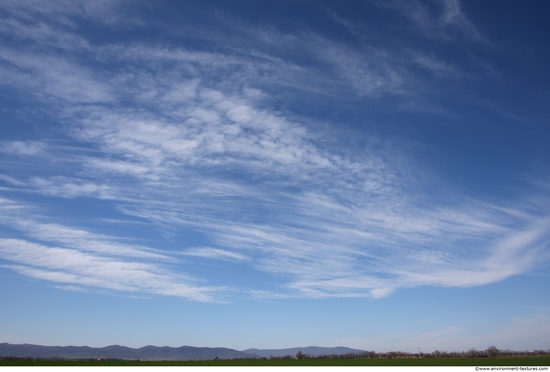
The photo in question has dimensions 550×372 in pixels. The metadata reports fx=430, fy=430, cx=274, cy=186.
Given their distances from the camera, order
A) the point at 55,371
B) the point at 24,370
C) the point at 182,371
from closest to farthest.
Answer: the point at 55,371 < the point at 24,370 < the point at 182,371

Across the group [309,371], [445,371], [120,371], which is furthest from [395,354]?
[120,371]

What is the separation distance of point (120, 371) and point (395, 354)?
149400 millimetres

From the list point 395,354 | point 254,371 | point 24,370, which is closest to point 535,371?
point 254,371

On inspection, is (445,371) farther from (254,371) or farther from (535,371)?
(254,371)

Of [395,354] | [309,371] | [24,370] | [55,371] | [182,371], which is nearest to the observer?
[55,371]

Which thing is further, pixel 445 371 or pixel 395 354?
pixel 395 354

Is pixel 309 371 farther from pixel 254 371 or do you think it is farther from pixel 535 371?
pixel 535 371

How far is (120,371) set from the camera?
45.9 metres

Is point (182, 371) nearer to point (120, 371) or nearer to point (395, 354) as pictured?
point (120, 371)

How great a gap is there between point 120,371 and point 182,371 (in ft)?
32.2

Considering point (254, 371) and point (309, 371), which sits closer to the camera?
point (254, 371)

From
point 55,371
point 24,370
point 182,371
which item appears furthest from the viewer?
point 182,371

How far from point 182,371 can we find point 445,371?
31.0 meters

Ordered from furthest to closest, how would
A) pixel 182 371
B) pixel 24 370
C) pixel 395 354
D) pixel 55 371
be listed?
pixel 395 354
pixel 182 371
pixel 24 370
pixel 55 371
